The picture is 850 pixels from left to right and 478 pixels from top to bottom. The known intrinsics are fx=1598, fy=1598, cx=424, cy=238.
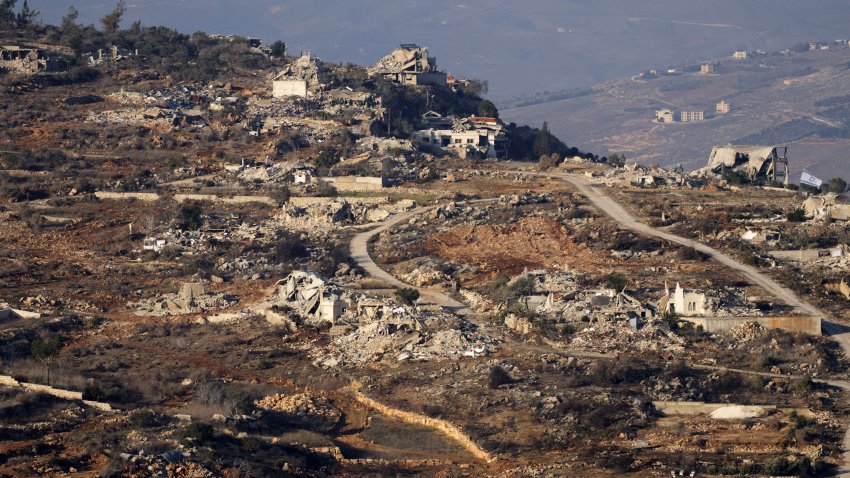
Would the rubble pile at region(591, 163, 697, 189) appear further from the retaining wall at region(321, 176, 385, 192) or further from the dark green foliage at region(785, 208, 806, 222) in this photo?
the dark green foliage at region(785, 208, 806, 222)

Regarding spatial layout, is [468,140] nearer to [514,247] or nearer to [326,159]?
[326,159]

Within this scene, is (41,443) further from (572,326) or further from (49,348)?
(572,326)

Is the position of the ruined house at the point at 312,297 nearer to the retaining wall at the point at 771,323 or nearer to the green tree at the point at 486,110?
the retaining wall at the point at 771,323

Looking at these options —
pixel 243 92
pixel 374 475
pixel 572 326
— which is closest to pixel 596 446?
pixel 374 475

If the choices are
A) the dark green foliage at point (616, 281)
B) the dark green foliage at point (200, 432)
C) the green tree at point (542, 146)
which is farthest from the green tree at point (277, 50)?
the dark green foliage at point (200, 432)

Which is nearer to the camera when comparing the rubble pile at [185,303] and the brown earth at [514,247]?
the rubble pile at [185,303]

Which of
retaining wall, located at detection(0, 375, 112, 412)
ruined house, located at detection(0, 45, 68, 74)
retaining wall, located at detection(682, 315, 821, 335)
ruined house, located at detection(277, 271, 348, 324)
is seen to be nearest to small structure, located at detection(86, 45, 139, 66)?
ruined house, located at detection(0, 45, 68, 74)
